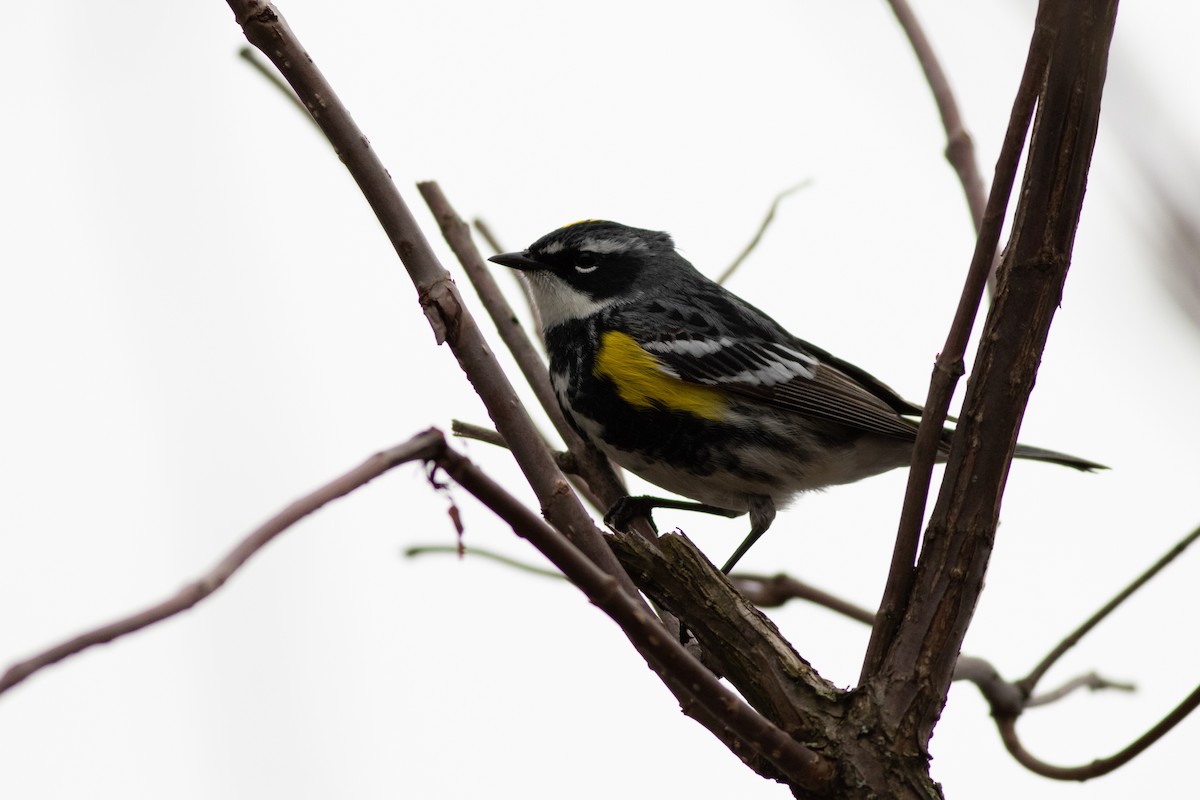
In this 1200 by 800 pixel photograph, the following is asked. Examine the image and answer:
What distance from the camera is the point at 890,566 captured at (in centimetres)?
292

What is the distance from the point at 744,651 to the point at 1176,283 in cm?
135

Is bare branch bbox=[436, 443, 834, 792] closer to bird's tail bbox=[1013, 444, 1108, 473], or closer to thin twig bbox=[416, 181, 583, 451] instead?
thin twig bbox=[416, 181, 583, 451]

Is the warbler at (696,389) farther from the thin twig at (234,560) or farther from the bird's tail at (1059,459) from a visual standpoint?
the thin twig at (234,560)

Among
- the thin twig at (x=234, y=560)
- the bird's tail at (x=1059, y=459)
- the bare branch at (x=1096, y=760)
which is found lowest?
the thin twig at (x=234, y=560)

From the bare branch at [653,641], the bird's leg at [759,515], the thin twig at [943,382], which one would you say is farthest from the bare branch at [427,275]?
the bird's leg at [759,515]

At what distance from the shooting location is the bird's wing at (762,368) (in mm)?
5320

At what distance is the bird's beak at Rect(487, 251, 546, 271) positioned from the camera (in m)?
5.54

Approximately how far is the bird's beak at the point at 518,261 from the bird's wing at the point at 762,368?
1.74 feet

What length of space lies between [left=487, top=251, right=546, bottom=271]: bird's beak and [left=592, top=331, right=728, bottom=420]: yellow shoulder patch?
1.89 feet

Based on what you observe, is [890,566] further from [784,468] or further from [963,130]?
[784,468]

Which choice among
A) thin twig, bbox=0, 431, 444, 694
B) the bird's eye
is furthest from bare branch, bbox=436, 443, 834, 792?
the bird's eye

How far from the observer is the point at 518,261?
5605 millimetres

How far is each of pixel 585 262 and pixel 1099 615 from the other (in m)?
2.95

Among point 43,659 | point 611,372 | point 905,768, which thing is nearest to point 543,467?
point 905,768
